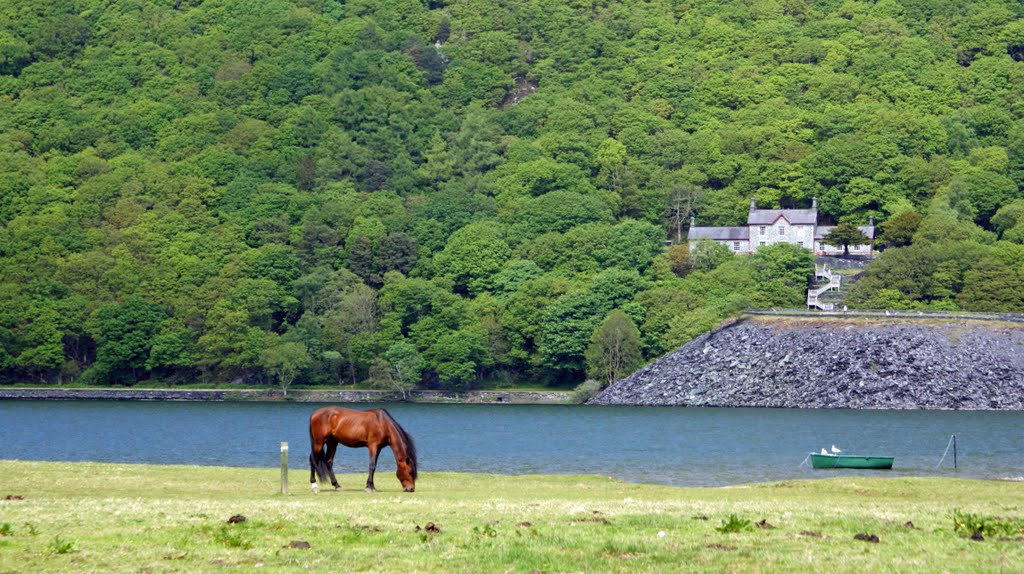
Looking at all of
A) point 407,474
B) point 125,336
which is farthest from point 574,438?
point 125,336

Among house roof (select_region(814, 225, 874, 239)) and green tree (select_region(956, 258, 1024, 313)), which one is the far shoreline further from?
house roof (select_region(814, 225, 874, 239))

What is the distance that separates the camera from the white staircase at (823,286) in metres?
132

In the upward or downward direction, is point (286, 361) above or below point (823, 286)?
below

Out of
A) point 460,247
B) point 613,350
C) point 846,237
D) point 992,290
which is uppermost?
point 846,237

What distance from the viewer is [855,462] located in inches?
2133

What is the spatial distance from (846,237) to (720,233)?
15342 millimetres

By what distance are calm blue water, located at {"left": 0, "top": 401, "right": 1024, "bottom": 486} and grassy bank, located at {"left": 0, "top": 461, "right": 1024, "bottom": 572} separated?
70.3 feet

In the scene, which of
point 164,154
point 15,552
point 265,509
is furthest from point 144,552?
point 164,154

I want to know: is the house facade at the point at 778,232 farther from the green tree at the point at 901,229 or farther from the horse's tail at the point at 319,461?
the horse's tail at the point at 319,461

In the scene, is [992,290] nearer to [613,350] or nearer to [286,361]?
[613,350]

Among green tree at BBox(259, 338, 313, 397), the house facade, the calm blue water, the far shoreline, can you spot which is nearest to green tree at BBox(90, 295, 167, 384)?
the far shoreline

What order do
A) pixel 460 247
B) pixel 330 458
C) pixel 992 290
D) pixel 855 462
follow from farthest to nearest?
1. pixel 460 247
2. pixel 992 290
3. pixel 855 462
4. pixel 330 458

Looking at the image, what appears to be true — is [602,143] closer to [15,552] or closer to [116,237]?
[116,237]

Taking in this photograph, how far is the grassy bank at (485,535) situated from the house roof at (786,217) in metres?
127
